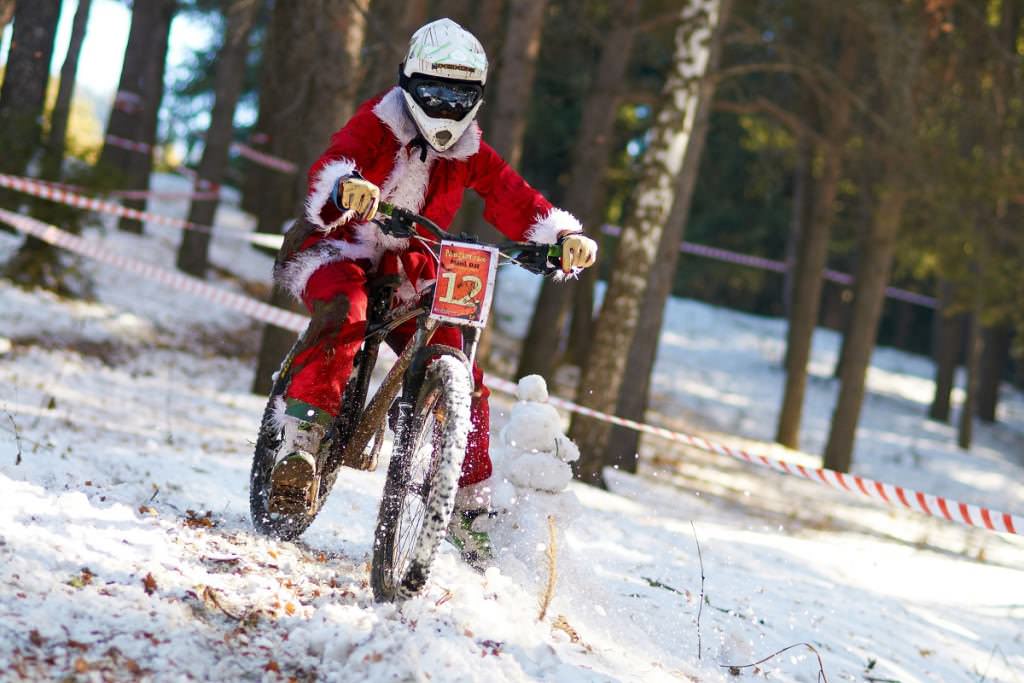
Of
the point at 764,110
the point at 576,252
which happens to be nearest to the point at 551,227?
the point at 576,252

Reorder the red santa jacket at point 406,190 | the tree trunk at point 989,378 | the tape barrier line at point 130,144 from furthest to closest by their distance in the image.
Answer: the tree trunk at point 989,378 → the tape barrier line at point 130,144 → the red santa jacket at point 406,190

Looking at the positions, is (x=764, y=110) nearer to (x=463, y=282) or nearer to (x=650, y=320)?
(x=650, y=320)

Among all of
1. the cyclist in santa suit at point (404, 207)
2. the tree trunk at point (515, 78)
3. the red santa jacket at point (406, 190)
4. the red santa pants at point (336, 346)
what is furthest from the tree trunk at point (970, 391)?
the red santa pants at point (336, 346)

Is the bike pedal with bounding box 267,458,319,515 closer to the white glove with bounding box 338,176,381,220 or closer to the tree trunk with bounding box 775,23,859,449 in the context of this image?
the white glove with bounding box 338,176,381,220

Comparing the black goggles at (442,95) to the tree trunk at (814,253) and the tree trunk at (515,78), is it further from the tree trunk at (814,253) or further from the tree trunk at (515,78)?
the tree trunk at (814,253)

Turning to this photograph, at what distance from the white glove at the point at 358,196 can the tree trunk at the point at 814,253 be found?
478 inches

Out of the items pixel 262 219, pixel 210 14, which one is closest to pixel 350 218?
pixel 262 219

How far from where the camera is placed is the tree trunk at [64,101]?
10773 mm

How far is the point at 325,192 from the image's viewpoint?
4152mm

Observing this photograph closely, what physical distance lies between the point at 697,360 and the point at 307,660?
20.3 meters

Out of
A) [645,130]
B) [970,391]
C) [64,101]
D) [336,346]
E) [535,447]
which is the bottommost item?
[535,447]

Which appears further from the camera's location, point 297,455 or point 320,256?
point 320,256

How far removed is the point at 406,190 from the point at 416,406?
1001mm

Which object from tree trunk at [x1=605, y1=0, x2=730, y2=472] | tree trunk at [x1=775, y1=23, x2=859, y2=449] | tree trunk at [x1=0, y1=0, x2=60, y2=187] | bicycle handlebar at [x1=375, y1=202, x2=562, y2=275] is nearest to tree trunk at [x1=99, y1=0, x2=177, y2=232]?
tree trunk at [x1=0, y1=0, x2=60, y2=187]
